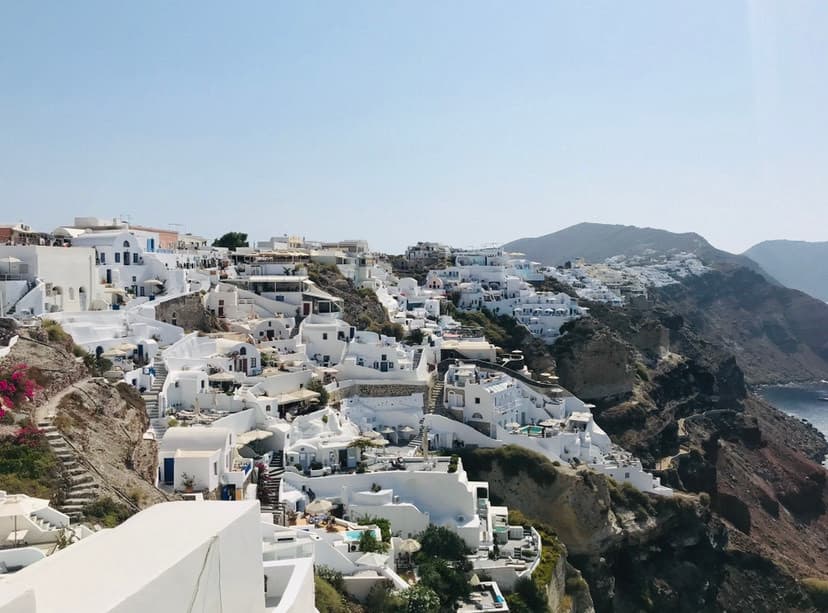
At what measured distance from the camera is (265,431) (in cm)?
2283

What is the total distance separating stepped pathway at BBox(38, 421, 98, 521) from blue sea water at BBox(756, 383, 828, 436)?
73.3m

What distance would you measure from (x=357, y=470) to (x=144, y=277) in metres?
15.0

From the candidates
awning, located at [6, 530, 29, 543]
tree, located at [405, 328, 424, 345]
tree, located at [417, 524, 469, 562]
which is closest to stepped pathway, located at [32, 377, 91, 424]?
awning, located at [6, 530, 29, 543]

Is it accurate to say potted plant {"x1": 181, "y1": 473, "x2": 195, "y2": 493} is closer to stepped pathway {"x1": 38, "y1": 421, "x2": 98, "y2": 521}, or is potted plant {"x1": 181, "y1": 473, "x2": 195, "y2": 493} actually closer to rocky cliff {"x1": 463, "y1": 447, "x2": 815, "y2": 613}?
stepped pathway {"x1": 38, "y1": 421, "x2": 98, "y2": 521}

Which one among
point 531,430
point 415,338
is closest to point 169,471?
point 531,430

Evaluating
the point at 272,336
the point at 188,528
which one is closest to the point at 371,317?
the point at 272,336

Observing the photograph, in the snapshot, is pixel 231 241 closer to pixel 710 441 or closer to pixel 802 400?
pixel 710 441

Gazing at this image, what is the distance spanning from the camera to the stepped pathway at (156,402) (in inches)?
783

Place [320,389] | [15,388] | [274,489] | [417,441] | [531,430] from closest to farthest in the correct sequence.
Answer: [15,388] < [274,489] < [417,441] < [320,389] < [531,430]

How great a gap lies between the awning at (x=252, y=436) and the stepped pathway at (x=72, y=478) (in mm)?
7776

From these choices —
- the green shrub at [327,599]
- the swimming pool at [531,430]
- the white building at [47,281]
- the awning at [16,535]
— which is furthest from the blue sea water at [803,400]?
the awning at [16,535]

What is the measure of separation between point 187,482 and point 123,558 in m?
11.8

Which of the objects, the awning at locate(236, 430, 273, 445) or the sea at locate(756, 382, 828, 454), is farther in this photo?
the sea at locate(756, 382, 828, 454)

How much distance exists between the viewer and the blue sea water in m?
74.1
